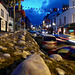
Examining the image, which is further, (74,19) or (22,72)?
(74,19)

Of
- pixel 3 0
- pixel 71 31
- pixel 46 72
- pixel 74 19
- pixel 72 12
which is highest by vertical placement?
pixel 3 0

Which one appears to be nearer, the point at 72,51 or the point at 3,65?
the point at 3,65

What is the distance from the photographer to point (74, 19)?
30141 millimetres

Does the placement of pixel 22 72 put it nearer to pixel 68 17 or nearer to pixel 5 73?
pixel 5 73

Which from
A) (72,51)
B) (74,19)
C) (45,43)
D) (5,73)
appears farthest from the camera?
(74,19)

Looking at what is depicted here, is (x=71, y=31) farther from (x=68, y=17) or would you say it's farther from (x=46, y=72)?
(x=46, y=72)

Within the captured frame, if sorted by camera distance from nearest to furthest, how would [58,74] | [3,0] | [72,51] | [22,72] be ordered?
[22,72]
[58,74]
[72,51]
[3,0]

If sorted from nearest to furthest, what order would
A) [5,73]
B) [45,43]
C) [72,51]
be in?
[5,73] < [72,51] < [45,43]

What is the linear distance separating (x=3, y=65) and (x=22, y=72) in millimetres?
846

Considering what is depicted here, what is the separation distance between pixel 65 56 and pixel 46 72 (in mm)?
3953

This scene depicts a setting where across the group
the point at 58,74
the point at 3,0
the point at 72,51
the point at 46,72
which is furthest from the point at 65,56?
the point at 3,0

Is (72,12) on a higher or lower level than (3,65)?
higher

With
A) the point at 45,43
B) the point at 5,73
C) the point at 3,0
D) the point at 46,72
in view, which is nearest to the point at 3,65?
the point at 5,73

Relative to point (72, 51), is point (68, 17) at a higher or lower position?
higher
